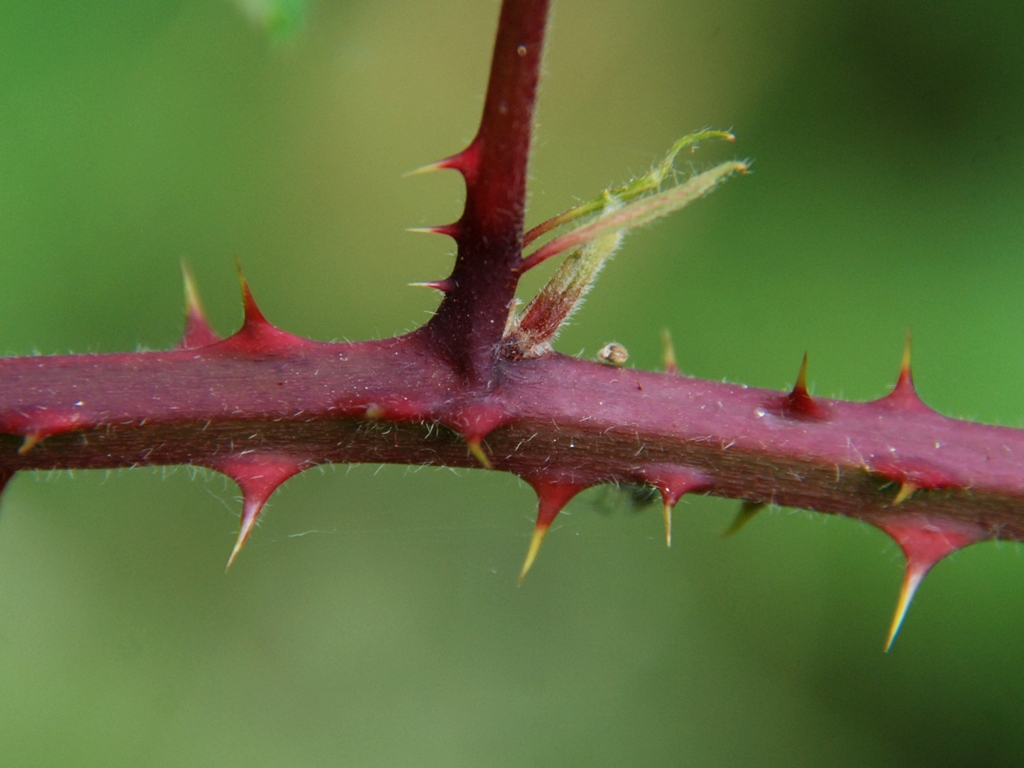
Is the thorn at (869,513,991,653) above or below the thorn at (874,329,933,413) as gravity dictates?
below

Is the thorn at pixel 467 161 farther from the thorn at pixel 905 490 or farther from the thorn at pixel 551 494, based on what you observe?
the thorn at pixel 905 490

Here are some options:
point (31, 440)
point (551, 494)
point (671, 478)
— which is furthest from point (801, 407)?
point (31, 440)

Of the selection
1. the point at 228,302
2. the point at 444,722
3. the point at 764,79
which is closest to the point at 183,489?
the point at 228,302

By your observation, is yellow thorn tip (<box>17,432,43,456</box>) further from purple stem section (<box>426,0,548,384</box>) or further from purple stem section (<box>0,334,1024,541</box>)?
purple stem section (<box>426,0,548,384</box>)

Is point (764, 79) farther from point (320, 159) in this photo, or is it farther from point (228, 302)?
point (228, 302)

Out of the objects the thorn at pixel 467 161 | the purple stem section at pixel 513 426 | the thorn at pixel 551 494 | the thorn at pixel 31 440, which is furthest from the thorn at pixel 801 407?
the thorn at pixel 31 440

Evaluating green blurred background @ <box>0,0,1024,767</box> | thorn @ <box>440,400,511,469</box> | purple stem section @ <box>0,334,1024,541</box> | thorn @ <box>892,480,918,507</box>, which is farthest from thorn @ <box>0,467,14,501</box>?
green blurred background @ <box>0,0,1024,767</box>
